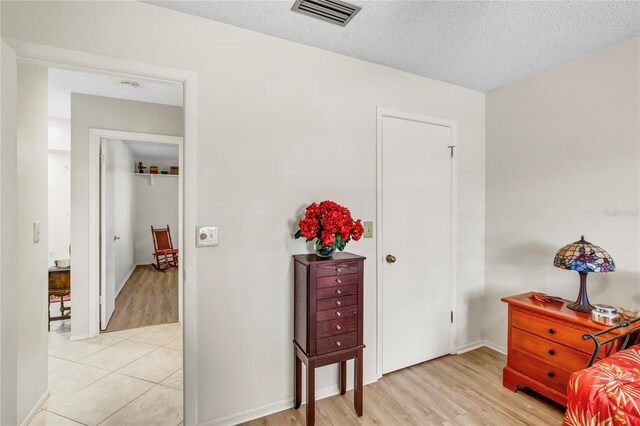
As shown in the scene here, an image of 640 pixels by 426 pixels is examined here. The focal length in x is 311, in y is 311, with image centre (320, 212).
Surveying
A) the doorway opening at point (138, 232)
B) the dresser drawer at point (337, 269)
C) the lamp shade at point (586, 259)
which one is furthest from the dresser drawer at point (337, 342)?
the doorway opening at point (138, 232)

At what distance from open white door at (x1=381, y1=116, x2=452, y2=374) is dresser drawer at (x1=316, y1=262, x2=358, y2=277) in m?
0.59

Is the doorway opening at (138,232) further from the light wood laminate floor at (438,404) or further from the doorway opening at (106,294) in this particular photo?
the light wood laminate floor at (438,404)

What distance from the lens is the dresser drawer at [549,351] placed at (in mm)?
1924

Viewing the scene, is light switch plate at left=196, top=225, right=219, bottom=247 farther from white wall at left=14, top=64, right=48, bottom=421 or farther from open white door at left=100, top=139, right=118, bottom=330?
open white door at left=100, top=139, right=118, bottom=330

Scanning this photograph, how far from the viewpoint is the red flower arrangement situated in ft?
6.06

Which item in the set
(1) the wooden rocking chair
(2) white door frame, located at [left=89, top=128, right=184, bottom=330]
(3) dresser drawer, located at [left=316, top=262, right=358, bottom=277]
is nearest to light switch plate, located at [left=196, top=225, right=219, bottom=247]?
(3) dresser drawer, located at [left=316, top=262, right=358, bottom=277]

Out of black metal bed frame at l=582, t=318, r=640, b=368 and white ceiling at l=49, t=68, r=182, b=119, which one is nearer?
black metal bed frame at l=582, t=318, r=640, b=368

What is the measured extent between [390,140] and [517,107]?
1270 millimetres

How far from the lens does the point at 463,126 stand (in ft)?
9.48

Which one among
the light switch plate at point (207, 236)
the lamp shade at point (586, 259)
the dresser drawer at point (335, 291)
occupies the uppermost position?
the light switch plate at point (207, 236)

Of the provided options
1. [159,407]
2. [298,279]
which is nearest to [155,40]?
[298,279]

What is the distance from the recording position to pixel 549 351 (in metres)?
2.07

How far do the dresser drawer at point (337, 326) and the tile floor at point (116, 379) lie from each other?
1.09 metres

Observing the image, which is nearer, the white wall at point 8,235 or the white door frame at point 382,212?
the white wall at point 8,235
